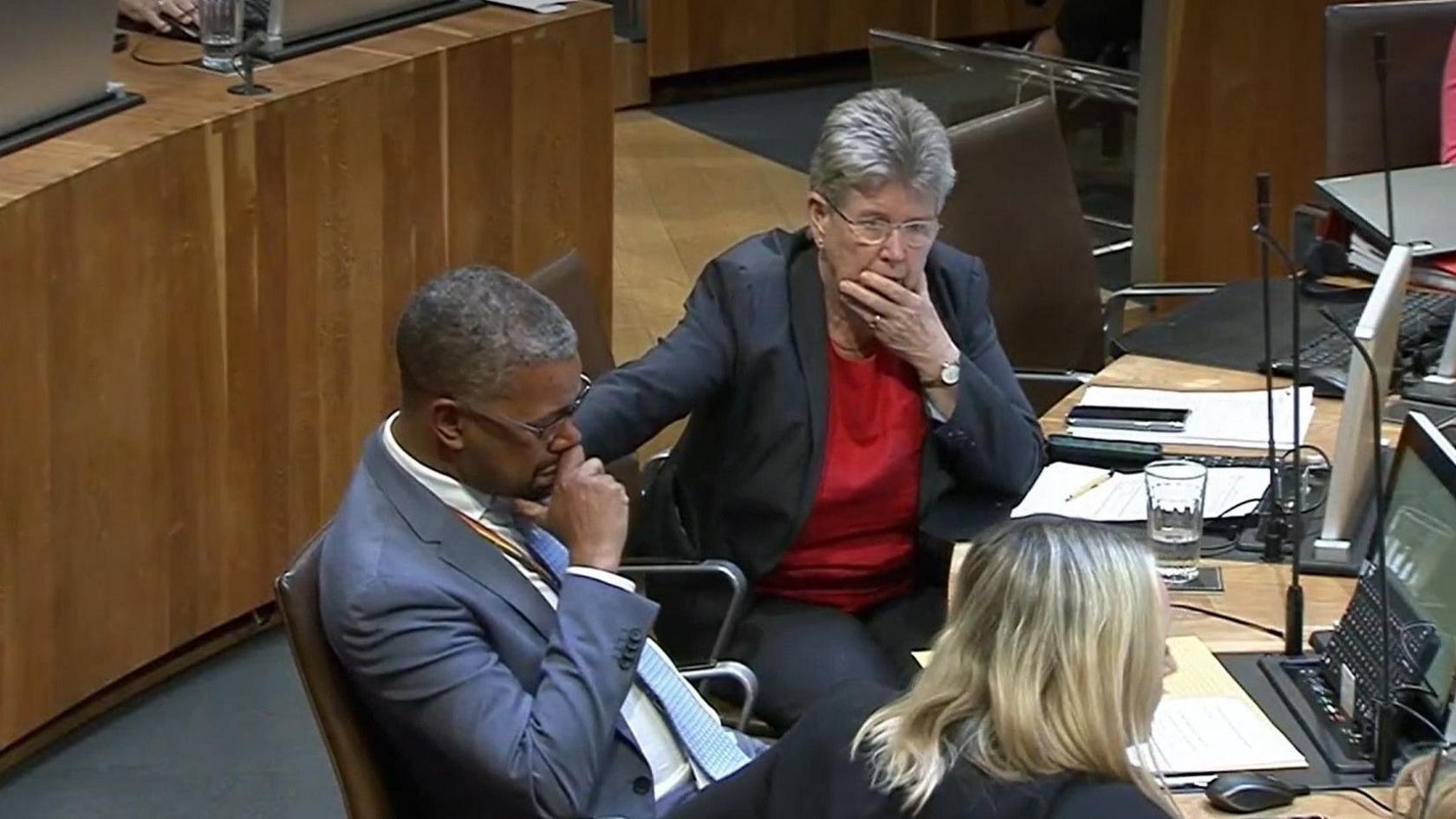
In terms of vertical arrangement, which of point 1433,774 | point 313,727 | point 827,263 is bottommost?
point 313,727

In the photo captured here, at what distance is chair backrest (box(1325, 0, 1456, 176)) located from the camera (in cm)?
455

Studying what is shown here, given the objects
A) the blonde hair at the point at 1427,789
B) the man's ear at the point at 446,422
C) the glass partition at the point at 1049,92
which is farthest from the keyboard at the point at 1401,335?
the glass partition at the point at 1049,92

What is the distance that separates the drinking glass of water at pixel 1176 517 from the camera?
3094mm

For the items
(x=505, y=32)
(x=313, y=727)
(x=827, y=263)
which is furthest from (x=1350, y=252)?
(x=313, y=727)

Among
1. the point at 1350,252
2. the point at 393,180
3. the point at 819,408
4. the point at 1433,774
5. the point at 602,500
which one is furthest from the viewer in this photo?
the point at 393,180

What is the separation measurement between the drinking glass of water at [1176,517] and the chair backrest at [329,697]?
1099 millimetres

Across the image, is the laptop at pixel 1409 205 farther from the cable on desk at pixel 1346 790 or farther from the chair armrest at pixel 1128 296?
the cable on desk at pixel 1346 790

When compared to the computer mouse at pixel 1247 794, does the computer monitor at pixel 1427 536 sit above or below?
above

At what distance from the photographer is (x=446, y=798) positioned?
8.55 ft

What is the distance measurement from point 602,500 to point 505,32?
7.24 ft

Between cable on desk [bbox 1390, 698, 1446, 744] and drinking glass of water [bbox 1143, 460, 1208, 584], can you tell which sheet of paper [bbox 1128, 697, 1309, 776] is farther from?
drinking glass of water [bbox 1143, 460, 1208, 584]

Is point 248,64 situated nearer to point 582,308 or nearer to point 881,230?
point 582,308

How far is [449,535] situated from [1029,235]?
1946mm

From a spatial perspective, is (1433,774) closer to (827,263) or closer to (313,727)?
(827,263)
